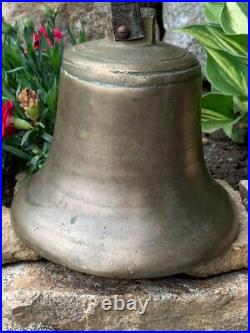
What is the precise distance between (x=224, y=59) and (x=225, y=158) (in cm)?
43

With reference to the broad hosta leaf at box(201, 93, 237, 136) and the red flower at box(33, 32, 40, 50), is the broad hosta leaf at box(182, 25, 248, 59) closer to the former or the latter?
the broad hosta leaf at box(201, 93, 237, 136)

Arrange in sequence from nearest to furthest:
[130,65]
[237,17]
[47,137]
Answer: [130,65], [47,137], [237,17]

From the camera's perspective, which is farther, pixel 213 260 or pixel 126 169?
pixel 213 260

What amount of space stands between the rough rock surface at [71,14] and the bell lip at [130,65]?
3.66 feet

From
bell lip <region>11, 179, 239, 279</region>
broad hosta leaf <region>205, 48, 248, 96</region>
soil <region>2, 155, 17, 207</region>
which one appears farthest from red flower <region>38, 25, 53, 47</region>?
bell lip <region>11, 179, 239, 279</region>

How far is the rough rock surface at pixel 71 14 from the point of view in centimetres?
225

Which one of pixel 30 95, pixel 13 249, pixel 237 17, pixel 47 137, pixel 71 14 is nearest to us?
pixel 13 249

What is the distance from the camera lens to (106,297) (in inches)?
50.6

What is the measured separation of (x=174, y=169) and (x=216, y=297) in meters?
0.39

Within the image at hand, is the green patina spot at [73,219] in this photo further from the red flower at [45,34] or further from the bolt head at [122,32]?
the red flower at [45,34]

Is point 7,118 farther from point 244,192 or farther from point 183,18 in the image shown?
point 183,18

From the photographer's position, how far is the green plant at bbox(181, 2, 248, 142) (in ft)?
6.04

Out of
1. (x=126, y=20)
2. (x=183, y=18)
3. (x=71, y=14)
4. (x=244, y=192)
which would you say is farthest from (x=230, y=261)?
(x=71, y=14)

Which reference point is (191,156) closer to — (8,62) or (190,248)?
(190,248)
